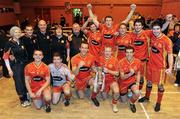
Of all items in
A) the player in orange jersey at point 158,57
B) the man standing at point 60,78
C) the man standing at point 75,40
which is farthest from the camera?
the man standing at point 75,40

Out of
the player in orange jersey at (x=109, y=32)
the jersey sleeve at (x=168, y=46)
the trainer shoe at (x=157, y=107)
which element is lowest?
the trainer shoe at (x=157, y=107)

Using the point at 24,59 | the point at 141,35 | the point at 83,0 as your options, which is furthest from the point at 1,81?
the point at 83,0

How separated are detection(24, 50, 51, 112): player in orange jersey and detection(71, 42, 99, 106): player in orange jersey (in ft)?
2.17

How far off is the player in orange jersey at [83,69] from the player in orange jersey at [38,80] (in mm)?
662

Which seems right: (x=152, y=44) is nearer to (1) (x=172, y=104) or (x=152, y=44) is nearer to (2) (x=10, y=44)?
(1) (x=172, y=104)

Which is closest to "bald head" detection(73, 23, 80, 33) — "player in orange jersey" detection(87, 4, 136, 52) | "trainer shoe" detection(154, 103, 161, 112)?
"player in orange jersey" detection(87, 4, 136, 52)

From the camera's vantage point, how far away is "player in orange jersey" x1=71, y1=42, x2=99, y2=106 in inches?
201

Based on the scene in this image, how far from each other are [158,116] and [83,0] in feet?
60.3

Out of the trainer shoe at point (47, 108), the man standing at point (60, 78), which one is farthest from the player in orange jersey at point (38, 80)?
the man standing at point (60, 78)

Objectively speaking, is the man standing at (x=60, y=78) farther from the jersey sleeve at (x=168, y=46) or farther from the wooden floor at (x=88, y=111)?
the jersey sleeve at (x=168, y=46)

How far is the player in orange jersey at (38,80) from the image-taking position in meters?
4.79

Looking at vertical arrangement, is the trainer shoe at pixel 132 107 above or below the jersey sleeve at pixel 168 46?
below

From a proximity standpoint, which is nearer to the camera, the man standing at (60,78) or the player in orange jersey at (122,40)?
the man standing at (60,78)

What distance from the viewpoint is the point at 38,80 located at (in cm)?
489
